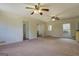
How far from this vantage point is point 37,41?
8.55ft

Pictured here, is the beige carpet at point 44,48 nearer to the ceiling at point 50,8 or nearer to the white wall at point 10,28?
the white wall at point 10,28

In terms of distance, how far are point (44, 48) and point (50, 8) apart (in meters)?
0.90

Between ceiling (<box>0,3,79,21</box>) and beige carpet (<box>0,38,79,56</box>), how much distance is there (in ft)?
1.75

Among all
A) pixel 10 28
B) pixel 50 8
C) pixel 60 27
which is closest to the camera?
pixel 50 8

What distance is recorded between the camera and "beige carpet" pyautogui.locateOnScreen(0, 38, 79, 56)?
2.22 meters

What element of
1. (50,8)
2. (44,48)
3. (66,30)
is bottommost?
(44,48)

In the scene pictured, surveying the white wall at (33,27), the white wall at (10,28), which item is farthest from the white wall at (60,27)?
the white wall at (10,28)

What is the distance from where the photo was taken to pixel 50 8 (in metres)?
2.21

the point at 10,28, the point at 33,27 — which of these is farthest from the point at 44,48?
the point at 10,28

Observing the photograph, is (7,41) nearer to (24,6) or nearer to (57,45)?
(24,6)

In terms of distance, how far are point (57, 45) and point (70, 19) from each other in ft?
2.09

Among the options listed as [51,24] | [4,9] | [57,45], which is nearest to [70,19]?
[51,24]

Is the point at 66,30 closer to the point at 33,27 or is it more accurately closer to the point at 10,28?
the point at 33,27

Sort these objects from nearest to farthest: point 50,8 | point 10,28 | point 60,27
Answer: point 50,8 → point 10,28 → point 60,27
